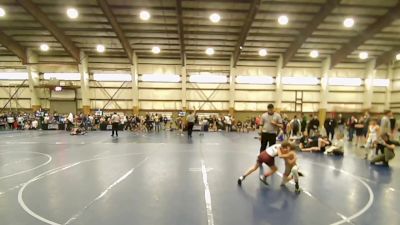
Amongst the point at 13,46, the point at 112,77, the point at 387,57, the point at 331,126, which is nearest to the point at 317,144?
the point at 331,126

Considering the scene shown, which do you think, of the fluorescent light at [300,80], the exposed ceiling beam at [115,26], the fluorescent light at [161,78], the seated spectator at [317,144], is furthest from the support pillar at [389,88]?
the exposed ceiling beam at [115,26]

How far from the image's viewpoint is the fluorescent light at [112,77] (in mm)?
27172

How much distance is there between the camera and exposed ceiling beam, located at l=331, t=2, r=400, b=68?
1781cm

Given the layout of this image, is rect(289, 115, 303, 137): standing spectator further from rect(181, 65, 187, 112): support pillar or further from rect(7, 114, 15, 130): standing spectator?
rect(7, 114, 15, 130): standing spectator

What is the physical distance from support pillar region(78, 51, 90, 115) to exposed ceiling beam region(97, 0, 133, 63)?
16.2ft

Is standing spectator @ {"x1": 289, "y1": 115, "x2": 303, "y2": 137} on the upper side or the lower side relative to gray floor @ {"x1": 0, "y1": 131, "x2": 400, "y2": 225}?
upper

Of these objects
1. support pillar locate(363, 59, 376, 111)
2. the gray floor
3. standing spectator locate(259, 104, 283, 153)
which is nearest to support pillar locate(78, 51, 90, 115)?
the gray floor

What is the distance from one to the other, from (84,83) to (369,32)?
25912 millimetres

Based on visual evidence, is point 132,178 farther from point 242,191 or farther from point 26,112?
point 26,112

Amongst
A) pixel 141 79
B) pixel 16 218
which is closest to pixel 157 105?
pixel 141 79

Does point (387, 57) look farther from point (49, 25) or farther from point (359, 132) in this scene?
point (49, 25)

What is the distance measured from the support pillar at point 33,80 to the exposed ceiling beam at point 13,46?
509 millimetres

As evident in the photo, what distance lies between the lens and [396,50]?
23672mm

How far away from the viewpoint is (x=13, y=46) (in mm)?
23344
